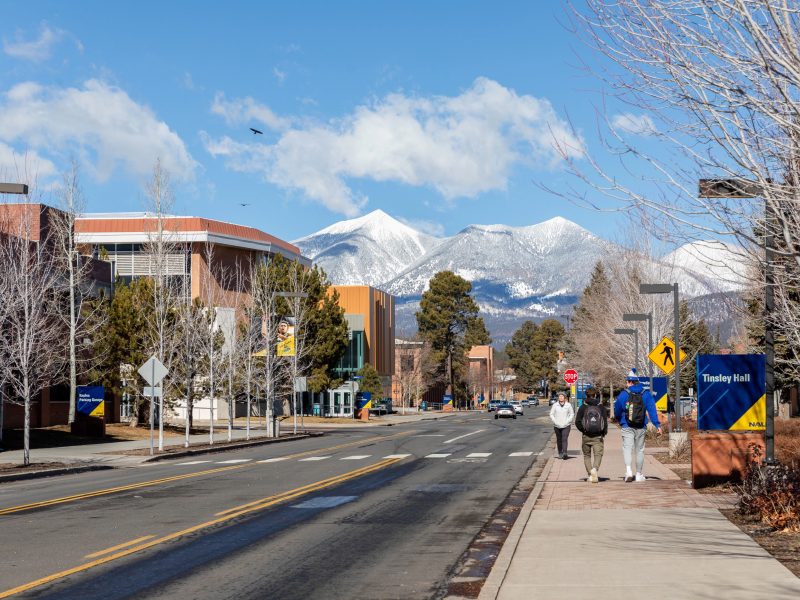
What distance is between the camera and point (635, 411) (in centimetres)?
1942

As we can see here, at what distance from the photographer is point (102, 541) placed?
12.7m

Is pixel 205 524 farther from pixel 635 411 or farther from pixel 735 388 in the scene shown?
pixel 635 411

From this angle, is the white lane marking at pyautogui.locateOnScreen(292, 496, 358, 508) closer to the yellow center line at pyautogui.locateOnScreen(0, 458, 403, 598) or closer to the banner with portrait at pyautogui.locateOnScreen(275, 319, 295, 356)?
the yellow center line at pyautogui.locateOnScreen(0, 458, 403, 598)

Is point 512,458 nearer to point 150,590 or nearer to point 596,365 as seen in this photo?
point 150,590

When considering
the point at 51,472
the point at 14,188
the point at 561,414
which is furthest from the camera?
the point at 561,414

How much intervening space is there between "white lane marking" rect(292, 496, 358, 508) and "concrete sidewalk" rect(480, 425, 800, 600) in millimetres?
3083

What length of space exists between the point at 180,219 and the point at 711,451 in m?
69.2

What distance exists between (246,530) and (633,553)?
17.1ft

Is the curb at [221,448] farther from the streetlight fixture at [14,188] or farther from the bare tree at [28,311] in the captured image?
the streetlight fixture at [14,188]

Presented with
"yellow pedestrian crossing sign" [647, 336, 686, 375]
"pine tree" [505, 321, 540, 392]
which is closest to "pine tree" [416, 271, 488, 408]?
"pine tree" [505, 321, 540, 392]

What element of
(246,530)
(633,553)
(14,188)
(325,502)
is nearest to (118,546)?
(246,530)

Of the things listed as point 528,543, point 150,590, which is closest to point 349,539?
point 528,543

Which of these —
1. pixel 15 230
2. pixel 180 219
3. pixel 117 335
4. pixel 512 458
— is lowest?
pixel 512 458

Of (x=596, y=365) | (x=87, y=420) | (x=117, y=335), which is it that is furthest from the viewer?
(x=596, y=365)
